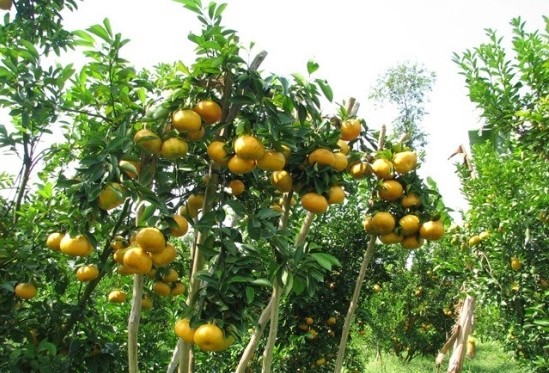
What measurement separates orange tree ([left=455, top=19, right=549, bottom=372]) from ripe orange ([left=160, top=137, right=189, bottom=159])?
214cm

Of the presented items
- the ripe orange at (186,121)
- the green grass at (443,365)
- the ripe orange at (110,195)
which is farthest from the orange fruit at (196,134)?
the green grass at (443,365)

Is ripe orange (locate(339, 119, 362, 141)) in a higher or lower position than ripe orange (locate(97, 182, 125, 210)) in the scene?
higher

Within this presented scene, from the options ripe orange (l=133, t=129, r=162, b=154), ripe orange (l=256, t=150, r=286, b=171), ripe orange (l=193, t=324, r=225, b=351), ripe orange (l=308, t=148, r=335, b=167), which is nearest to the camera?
ripe orange (l=193, t=324, r=225, b=351)

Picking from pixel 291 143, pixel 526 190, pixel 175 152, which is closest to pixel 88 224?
pixel 175 152

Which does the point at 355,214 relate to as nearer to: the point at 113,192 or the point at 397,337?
the point at 113,192

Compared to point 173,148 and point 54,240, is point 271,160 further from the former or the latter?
point 54,240

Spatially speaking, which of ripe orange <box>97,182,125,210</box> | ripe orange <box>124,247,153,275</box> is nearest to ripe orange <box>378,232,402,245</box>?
ripe orange <box>124,247,153,275</box>

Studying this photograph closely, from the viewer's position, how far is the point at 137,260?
1457 millimetres

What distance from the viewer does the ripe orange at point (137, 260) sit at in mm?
1456

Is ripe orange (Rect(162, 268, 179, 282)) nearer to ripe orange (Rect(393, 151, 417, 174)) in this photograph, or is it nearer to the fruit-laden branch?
the fruit-laden branch

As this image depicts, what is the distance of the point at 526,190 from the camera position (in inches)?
114

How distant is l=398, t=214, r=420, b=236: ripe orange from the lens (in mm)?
1995

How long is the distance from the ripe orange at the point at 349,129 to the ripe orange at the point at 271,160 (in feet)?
1.60

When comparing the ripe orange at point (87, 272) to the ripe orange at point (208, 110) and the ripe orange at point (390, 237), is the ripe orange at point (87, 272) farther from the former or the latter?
the ripe orange at point (390, 237)
